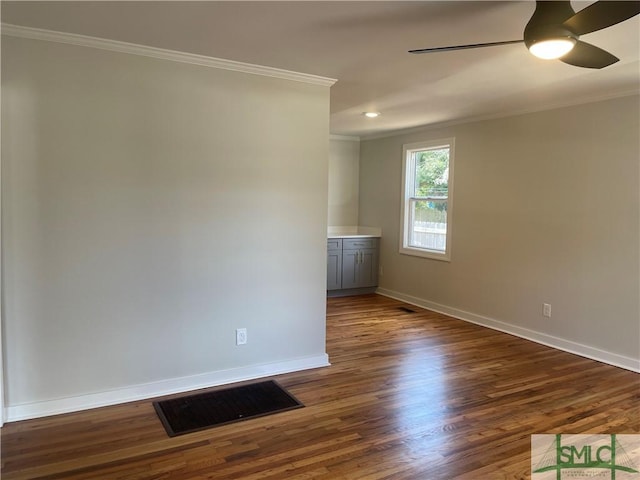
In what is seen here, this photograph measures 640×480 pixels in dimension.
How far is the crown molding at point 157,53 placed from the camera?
268cm

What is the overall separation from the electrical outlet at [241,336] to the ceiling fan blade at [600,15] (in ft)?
9.00

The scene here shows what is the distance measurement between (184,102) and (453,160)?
11.5 feet

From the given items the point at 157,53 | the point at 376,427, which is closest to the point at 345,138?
the point at 157,53

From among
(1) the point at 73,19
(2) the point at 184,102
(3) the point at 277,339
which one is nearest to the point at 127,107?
(2) the point at 184,102

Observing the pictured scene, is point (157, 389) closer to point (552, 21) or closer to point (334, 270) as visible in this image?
point (552, 21)

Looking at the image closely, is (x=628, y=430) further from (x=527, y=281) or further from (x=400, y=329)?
(x=400, y=329)

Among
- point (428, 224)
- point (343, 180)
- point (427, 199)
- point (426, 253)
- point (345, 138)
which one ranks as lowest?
point (426, 253)

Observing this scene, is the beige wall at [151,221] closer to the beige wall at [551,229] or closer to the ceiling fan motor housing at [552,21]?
the ceiling fan motor housing at [552,21]

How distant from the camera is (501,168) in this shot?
16.3 feet

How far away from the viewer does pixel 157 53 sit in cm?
301

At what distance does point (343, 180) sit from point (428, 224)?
64.9 inches

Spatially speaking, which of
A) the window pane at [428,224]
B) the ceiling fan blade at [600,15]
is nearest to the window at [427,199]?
the window pane at [428,224]

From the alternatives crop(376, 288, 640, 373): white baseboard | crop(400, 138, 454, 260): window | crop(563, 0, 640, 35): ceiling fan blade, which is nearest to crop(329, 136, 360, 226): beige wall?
crop(400, 138, 454, 260): window

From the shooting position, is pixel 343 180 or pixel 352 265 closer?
pixel 352 265
